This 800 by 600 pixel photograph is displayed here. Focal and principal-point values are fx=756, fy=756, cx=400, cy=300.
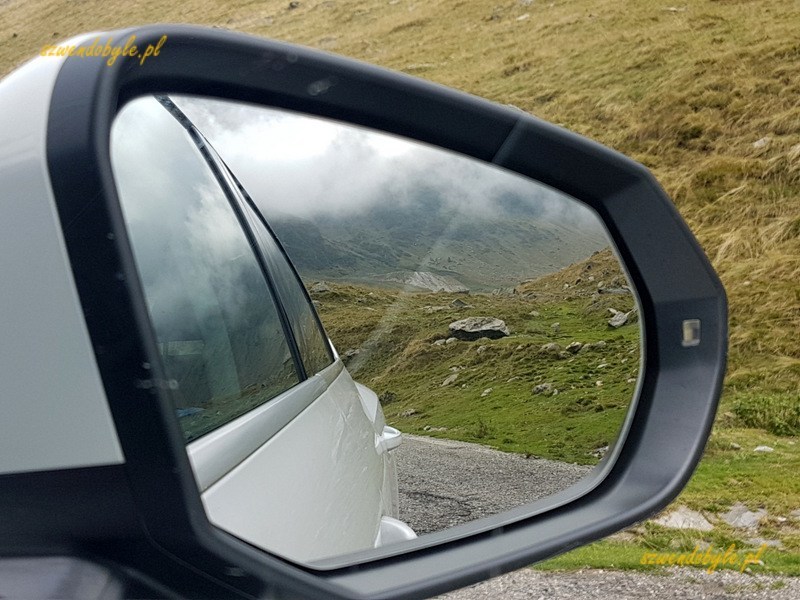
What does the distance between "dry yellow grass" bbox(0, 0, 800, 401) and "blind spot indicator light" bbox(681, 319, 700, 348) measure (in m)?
2.23

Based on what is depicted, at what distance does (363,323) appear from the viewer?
1.30 m

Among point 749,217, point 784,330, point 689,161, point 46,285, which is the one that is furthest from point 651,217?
point 689,161

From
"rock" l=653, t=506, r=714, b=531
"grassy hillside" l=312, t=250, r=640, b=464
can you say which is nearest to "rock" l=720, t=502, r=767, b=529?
"rock" l=653, t=506, r=714, b=531

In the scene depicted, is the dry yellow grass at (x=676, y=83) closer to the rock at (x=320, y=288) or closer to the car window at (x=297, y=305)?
the car window at (x=297, y=305)

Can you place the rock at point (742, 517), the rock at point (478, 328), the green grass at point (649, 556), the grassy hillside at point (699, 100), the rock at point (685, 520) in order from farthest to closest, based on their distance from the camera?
1. the grassy hillside at point (699, 100)
2. the rock at point (742, 517)
3. the rock at point (685, 520)
4. the green grass at point (649, 556)
5. the rock at point (478, 328)

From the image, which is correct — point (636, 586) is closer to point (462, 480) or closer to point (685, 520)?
point (685, 520)

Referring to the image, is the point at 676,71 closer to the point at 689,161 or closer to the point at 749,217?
the point at 689,161

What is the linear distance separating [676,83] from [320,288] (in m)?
19.5

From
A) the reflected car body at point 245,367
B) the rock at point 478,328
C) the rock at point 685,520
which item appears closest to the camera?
the reflected car body at point 245,367

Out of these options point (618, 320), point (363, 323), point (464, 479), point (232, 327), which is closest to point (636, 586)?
point (618, 320)

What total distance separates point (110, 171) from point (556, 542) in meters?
0.77

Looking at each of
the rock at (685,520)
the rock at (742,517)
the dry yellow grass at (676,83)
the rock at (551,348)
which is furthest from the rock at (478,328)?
the rock at (742,517)

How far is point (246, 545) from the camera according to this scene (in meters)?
0.76

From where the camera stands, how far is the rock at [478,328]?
139 centimetres
